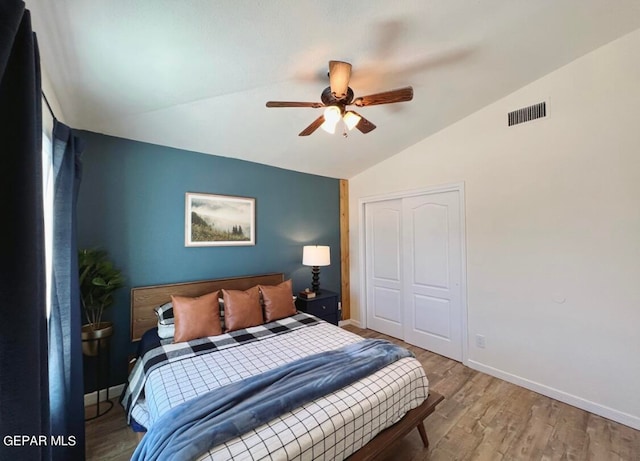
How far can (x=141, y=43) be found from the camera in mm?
1489

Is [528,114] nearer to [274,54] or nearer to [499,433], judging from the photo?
[274,54]

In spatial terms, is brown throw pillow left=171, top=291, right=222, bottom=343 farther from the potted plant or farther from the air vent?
the air vent

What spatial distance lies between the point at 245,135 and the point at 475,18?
2112mm

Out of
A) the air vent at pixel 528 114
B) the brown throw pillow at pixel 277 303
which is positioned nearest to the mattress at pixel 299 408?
the brown throw pillow at pixel 277 303

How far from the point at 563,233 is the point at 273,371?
275cm

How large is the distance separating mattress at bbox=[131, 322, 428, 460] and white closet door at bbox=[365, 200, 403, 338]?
1790 millimetres

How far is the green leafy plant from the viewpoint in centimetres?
212

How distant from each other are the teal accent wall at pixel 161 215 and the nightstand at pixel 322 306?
436 mm

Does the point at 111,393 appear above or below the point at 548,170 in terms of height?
below

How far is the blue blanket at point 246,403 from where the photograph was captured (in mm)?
1173

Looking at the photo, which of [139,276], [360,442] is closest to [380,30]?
[360,442]

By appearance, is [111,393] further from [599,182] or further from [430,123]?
[599,182]

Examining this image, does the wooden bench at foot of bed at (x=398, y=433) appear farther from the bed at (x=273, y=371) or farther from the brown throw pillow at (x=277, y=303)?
the brown throw pillow at (x=277, y=303)

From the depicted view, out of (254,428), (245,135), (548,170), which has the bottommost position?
(254,428)
